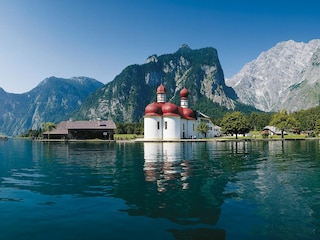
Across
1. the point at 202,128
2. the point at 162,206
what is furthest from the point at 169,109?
the point at 162,206

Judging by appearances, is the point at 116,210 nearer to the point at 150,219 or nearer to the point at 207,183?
the point at 150,219

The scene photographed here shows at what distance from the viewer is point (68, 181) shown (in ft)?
69.4

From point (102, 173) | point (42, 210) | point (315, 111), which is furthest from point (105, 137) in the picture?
point (315, 111)

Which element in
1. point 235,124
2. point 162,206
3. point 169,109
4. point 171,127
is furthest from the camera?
point 169,109

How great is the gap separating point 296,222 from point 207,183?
8.28 metres

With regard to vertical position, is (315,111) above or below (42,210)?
above

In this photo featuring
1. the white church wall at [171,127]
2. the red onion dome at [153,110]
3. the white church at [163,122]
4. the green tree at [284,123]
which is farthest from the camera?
the green tree at [284,123]

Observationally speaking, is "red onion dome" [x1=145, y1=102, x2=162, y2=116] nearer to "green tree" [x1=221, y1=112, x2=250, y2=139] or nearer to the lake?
"green tree" [x1=221, y1=112, x2=250, y2=139]

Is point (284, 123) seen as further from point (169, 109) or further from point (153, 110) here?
point (153, 110)

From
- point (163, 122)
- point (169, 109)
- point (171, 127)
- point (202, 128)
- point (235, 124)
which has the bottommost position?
point (202, 128)

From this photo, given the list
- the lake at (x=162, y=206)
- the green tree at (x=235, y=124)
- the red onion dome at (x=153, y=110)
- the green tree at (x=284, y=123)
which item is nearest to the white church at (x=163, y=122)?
the red onion dome at (x=153, y=110)

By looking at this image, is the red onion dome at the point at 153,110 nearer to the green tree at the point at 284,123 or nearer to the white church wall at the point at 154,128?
the white church wall at the point at 154,128

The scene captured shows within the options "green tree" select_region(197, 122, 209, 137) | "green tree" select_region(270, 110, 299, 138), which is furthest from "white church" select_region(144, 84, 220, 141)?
"green tree" select_region(270, 110, 299, 138)

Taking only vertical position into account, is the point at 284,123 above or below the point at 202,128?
above
